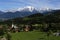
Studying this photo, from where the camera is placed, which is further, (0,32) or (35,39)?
(0,32)

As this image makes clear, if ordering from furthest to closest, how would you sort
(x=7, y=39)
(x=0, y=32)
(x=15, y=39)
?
(x=0, y=32) → (x=15, y=39) → (x=7, y=39)

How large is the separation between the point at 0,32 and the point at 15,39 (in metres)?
23.2

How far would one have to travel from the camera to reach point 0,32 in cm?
9162

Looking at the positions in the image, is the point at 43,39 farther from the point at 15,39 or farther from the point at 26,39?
the point at 15,39

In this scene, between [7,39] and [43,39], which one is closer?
[7,39]

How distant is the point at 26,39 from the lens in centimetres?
7231

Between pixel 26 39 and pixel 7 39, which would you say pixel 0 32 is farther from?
pixel 7 39

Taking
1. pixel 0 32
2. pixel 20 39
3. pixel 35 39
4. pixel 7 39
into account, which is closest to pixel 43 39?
pixel 35 39

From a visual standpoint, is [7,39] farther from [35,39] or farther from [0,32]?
[0,32]

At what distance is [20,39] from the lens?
72312 millimetres

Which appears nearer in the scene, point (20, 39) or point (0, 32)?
point (20, 39)

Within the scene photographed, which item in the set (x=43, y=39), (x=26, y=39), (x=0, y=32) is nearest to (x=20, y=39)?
(x=26, y=39)

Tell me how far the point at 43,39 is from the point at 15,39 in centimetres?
1148

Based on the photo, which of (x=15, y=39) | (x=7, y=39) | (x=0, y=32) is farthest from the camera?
(x=0, y=32)
